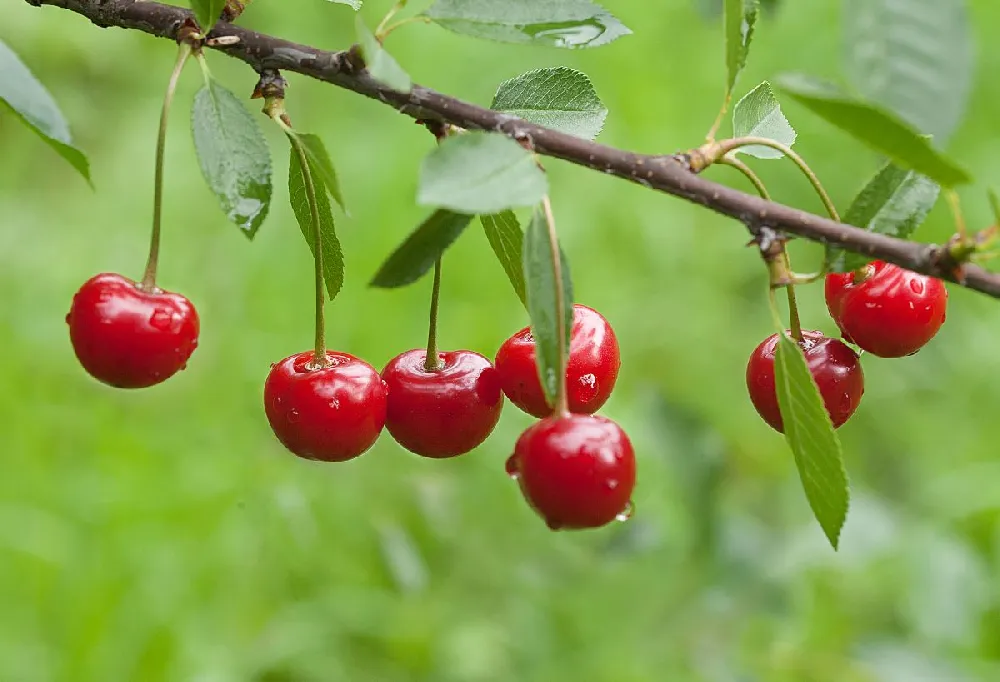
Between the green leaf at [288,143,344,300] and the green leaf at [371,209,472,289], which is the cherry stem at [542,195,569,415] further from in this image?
the green leaf at [288,143,344,300]

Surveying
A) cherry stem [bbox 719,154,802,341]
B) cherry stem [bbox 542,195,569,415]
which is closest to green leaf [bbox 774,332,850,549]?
cherry stem [bbox 719,154,802,341]

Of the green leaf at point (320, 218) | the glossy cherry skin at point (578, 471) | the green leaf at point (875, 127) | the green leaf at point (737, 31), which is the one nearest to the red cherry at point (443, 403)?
the green leaf at point (320, 218)

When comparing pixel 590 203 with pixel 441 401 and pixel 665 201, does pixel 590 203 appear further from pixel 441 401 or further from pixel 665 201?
pixel 441 401

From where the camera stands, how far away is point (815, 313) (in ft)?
12.8

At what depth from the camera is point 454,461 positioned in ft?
10.7

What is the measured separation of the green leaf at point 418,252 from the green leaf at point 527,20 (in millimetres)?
220

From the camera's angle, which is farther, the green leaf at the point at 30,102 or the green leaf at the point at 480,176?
the green leaf at the point at 30,102

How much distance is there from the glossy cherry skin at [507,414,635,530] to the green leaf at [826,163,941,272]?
1.13 ft

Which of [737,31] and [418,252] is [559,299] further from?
[737,31]

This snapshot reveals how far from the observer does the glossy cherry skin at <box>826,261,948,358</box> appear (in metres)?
1.28

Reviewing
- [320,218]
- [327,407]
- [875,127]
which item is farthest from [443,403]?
[875,127]

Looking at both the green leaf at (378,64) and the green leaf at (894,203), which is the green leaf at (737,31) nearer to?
the green leaf at (894,203)

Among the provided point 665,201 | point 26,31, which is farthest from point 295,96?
point 665,201

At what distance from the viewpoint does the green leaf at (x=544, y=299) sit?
41.5 inches
